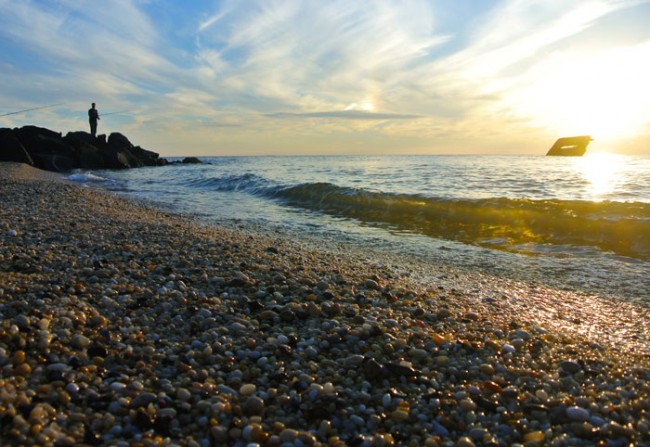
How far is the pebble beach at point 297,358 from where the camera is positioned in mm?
2320

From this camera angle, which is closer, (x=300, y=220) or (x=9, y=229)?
(x=9, y=229)

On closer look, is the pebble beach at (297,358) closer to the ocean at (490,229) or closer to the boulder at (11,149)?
the ocean at (490,229)

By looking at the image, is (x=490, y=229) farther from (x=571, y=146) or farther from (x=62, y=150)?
(x=571, y=146)

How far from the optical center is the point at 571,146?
8469cm

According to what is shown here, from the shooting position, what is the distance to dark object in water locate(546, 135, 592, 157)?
269 ft

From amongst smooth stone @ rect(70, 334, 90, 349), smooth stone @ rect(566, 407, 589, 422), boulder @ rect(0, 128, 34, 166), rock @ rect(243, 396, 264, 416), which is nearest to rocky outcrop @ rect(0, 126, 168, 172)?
boulder @ rect(0, 128, 34, 166)

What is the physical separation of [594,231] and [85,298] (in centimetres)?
970

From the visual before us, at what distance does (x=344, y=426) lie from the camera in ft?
7.89

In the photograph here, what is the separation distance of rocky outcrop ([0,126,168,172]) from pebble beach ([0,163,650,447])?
27240 millimetres

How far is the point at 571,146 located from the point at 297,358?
9632 centimetres

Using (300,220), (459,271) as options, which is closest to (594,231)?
(459,271)

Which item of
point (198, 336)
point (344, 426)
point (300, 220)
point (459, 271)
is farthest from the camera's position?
point (300, 220)

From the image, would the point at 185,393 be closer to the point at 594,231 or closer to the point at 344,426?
the point at 344,426

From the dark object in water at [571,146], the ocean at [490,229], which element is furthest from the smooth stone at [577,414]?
the dark object in water at [571,146]
